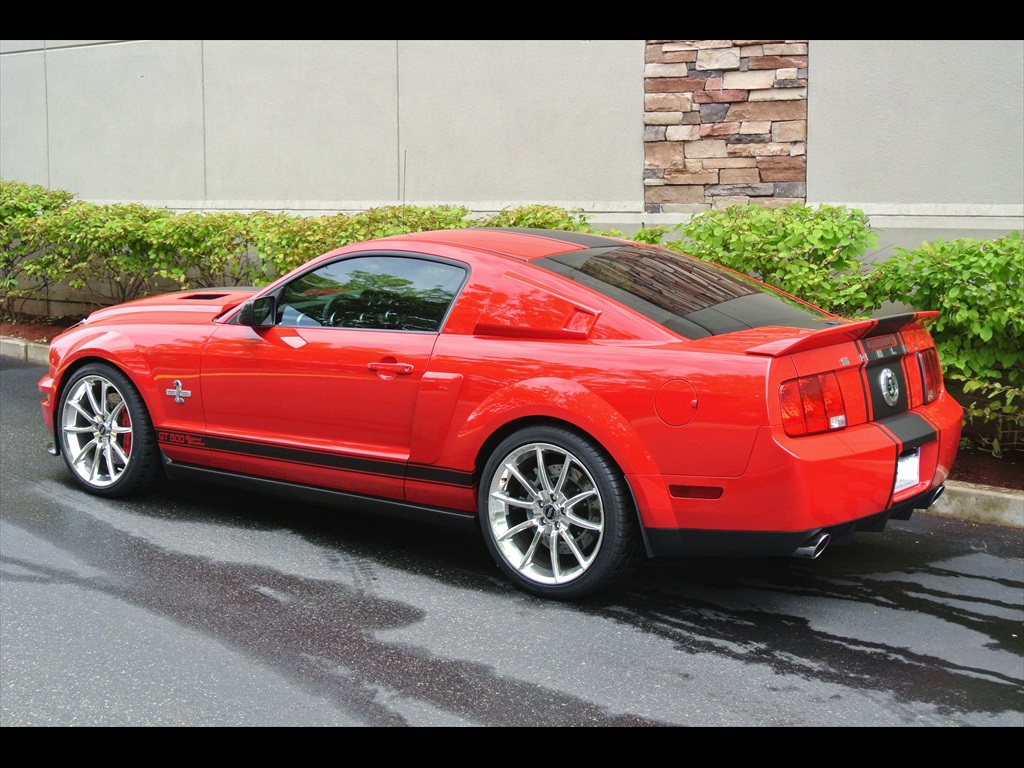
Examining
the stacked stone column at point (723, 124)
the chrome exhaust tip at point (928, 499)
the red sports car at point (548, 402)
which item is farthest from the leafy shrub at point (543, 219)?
the chrome exhaust tip at point (928, 499)

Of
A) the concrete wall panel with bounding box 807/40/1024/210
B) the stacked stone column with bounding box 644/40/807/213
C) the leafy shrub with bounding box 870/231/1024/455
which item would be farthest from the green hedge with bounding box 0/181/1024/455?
the concrete wall panel with bounding box 807/40/1024/210

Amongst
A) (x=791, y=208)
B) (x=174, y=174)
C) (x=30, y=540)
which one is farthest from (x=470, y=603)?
(x=174, y=174)

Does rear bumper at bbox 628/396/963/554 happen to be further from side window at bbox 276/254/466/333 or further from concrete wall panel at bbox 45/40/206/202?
concrete wall panel at bbox 45/40/206/202

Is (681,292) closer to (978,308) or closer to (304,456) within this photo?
(304,456)

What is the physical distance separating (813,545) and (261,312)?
2961mm

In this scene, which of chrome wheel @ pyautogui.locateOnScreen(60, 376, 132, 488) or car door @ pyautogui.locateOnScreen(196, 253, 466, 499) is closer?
car door @ pyautogui.locateOnScreen(196, 253, 466, 499)

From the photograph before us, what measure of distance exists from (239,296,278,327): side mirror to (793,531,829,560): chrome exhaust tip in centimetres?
286

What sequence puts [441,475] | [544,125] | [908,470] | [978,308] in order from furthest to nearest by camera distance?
[544,125] < [978,308] < [441,475] < [908,470]

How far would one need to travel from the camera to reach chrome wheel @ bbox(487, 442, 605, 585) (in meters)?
4.50

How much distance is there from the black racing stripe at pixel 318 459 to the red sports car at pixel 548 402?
11 millimetres

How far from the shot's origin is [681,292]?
16.0ft

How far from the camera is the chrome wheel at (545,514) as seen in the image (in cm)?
450

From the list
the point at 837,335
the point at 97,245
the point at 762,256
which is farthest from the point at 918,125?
the point at 97,245

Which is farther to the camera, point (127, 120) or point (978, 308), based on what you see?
point (127, 120)
